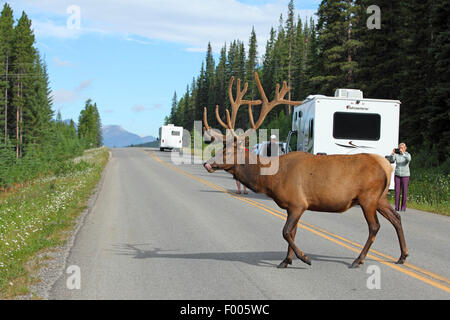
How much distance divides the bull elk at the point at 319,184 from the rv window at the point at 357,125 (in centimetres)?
800

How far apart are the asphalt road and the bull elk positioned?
1.93ft

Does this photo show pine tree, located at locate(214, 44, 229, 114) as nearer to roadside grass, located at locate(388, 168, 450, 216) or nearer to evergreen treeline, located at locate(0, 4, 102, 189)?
evergreen treeline, located at locate(0, 4, 102, 189)

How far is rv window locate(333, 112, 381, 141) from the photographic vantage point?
49.2 ft

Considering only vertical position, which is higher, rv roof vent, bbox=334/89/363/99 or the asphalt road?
rv roof vent, bbox=334/89/363/99

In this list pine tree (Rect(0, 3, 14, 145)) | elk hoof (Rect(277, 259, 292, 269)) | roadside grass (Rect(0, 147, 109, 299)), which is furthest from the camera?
pine tree (Rect(0, 3, 14, 145))

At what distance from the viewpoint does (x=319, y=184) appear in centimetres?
688

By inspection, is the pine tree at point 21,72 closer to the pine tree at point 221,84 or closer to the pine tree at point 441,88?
the pine tree at point 221,84

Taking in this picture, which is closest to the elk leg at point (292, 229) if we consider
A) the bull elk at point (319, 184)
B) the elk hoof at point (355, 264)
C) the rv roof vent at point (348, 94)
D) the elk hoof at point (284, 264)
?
the bull elk at point (319, 184)

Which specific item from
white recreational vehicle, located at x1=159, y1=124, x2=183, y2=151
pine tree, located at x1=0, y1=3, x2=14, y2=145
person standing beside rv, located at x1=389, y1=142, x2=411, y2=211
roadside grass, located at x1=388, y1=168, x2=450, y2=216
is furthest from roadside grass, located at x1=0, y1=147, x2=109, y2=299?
pine tree, located at x1=0, y1=3, x2=14, y2=145

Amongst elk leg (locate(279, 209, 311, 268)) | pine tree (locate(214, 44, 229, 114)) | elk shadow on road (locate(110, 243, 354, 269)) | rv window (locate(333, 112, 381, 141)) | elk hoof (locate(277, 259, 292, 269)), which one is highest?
pine tree (locate(214, 44, 229, 114))

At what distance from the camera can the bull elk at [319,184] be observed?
6844 mm

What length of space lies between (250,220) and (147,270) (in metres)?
5.18
